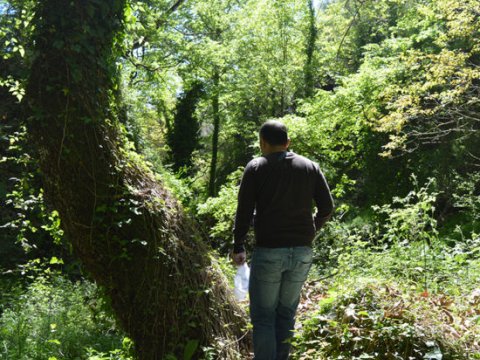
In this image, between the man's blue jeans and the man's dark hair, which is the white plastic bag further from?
the man's dark hair

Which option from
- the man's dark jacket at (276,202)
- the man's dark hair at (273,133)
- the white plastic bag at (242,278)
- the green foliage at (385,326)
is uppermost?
the man's dark hair at (273,133)

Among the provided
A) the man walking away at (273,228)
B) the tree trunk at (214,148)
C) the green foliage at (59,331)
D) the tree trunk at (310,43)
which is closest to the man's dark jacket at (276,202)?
the man walking away at (273,228)

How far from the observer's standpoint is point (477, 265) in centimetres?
450

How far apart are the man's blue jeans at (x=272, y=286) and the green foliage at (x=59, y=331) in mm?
1322

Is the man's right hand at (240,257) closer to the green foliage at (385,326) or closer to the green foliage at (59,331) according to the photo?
the green foliage at (385,326)

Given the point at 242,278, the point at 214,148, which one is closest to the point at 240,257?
the point at 242,278

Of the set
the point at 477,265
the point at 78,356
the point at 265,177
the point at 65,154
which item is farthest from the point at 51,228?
→ the point at 477,265

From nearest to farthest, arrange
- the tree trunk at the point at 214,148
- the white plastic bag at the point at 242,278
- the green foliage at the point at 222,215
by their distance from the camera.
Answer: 1. the white plastic bag at the point at 242,278
2. the green foliage at the point at 222,215
3. the tree trunk at the point at 214,148

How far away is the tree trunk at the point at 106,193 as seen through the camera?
11.9ft

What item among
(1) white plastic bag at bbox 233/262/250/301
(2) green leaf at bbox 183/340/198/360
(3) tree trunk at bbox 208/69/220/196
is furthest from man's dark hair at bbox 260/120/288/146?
(3) tree trunk at bbox 208/69/220/196

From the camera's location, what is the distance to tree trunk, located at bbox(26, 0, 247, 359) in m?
3.62

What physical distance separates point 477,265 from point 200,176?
2346 centimetres

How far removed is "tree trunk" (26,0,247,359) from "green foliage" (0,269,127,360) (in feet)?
1.40

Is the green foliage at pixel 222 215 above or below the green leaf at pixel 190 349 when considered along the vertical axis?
above
